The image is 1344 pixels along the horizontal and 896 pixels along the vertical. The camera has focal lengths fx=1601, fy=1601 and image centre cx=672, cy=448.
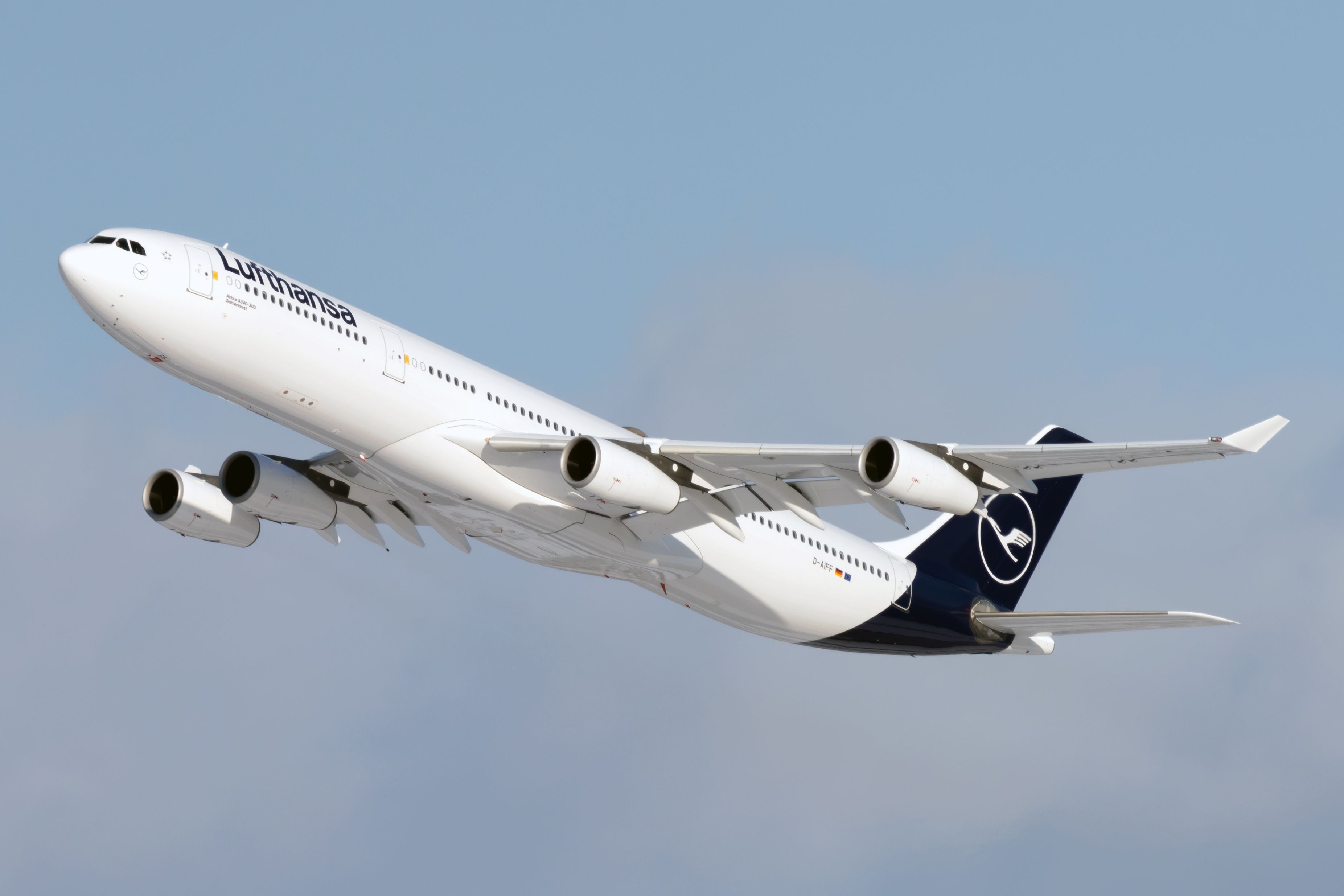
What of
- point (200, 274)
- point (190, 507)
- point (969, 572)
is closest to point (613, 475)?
point (200, 274)

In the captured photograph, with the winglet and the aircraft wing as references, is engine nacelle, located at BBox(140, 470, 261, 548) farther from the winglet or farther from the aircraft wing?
the winglet

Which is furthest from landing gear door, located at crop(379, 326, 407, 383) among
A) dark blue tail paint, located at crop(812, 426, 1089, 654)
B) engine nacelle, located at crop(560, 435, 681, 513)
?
dark blue tail paint, located at crop(812, 426, 1089, 654)

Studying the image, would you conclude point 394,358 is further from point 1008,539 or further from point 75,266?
point 1008,539

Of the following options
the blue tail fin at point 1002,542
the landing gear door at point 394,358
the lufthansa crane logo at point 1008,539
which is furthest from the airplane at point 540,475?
the lufthansa crane logo at point 1008,539

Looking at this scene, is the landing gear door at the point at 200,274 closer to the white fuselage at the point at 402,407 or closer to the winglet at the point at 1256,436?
the white fuselage at the point at 402,407

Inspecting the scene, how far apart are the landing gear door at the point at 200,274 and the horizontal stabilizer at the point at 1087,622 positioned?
21032 mm

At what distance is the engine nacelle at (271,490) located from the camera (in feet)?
124

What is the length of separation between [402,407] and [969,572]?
18615 mm

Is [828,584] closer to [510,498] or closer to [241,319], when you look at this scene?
[510,498]

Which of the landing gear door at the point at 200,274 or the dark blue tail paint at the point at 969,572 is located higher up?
the landing gear door at the point at 200,274

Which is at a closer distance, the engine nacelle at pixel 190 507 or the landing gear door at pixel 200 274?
the landing gear door at pixel 200 274

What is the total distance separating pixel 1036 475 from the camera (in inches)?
1246

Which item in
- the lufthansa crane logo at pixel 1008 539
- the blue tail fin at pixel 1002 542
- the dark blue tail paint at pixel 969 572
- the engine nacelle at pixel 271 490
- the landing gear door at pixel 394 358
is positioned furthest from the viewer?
the lufthansa crane logo at pixel 1008 539

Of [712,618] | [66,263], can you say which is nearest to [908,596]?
[712,618]
